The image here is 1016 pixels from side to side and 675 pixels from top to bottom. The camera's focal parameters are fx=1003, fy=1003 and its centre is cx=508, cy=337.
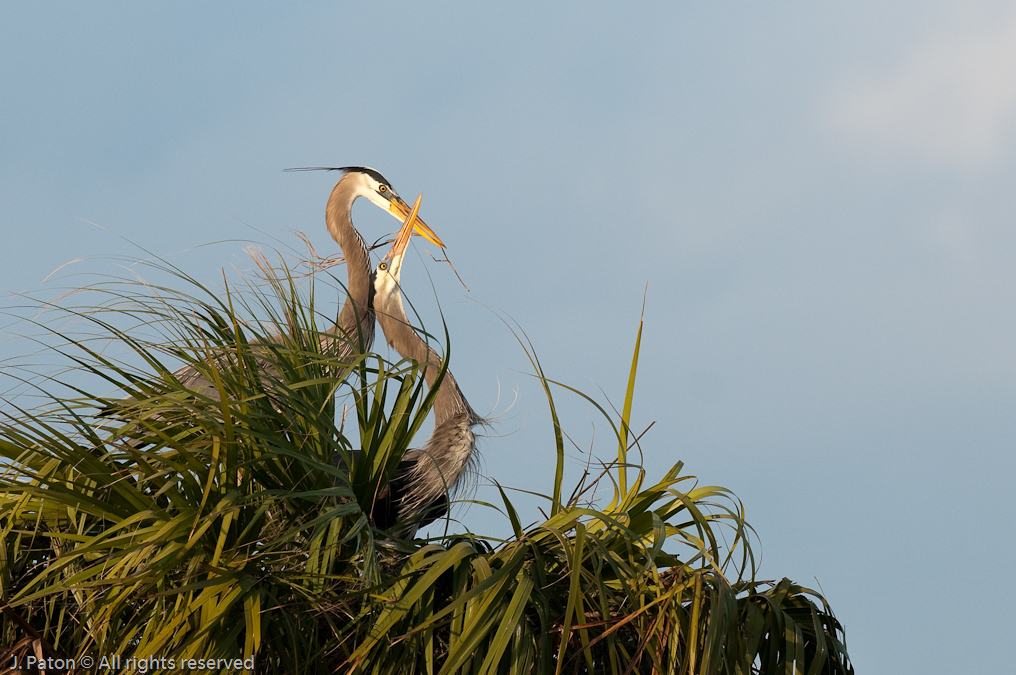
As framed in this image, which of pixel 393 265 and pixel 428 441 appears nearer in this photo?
pixel 428 441

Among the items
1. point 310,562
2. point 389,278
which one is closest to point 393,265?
point 389,278

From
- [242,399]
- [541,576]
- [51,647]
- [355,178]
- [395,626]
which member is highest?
[355,178]

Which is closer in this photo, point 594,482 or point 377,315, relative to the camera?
point 594,482

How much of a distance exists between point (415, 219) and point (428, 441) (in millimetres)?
1638

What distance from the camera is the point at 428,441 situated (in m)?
5.41

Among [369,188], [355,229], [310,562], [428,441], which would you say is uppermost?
[369,188]

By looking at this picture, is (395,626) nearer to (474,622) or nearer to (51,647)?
(474,622)

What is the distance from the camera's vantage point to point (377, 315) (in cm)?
603

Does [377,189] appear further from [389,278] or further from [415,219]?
[389,278]

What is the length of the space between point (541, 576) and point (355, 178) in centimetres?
428

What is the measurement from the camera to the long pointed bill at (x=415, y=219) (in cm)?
632

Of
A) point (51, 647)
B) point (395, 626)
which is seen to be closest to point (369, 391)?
point (395, 626)

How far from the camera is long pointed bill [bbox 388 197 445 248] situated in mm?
6316

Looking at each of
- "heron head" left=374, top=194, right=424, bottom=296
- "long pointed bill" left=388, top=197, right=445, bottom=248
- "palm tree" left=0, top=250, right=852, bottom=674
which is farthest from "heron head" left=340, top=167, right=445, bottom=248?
"palm tree" left=0, top=250, right=852, bottom=674
